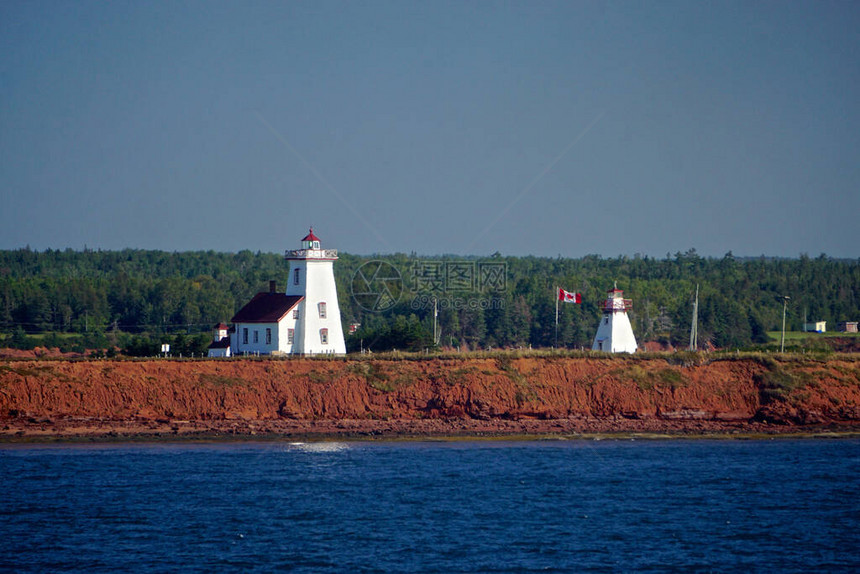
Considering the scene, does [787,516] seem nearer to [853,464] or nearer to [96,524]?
[853,464]

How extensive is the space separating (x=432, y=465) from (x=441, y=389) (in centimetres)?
1037

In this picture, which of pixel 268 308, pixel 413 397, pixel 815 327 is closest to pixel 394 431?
pixel 413 397

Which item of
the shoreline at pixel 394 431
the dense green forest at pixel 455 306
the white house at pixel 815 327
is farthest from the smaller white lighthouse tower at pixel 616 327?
the white house at pixel 815 327

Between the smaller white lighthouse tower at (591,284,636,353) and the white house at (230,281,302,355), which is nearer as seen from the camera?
the white house at (230,281,302,355)

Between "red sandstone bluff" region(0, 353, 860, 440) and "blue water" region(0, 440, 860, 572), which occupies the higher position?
"red sandstone bluff" region(0, 353, 860, 440)

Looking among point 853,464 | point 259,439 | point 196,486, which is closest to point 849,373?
point 853,464

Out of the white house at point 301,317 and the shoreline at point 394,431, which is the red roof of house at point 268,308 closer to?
the white house at point 301,317

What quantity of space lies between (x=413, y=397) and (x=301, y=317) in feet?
32.9

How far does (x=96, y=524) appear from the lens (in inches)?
1419

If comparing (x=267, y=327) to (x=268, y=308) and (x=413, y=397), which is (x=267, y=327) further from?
(x=413, y=397)

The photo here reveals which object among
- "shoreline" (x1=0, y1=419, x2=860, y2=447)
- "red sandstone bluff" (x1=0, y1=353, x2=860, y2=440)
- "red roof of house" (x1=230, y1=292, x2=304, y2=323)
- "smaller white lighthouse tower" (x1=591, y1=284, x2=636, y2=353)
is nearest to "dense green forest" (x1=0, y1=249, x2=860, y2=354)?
"smaller white lighthouse tower" (x1=591, y1=284, x2=636, y2=353)

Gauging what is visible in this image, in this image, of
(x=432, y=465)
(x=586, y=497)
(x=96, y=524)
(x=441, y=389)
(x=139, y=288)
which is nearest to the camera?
(x=96, y=524)

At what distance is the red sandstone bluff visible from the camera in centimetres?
5300

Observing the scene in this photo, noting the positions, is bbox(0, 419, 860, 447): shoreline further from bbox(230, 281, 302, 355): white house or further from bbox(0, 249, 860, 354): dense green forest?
bbox(0, 249, 860, 354): dense green forest
